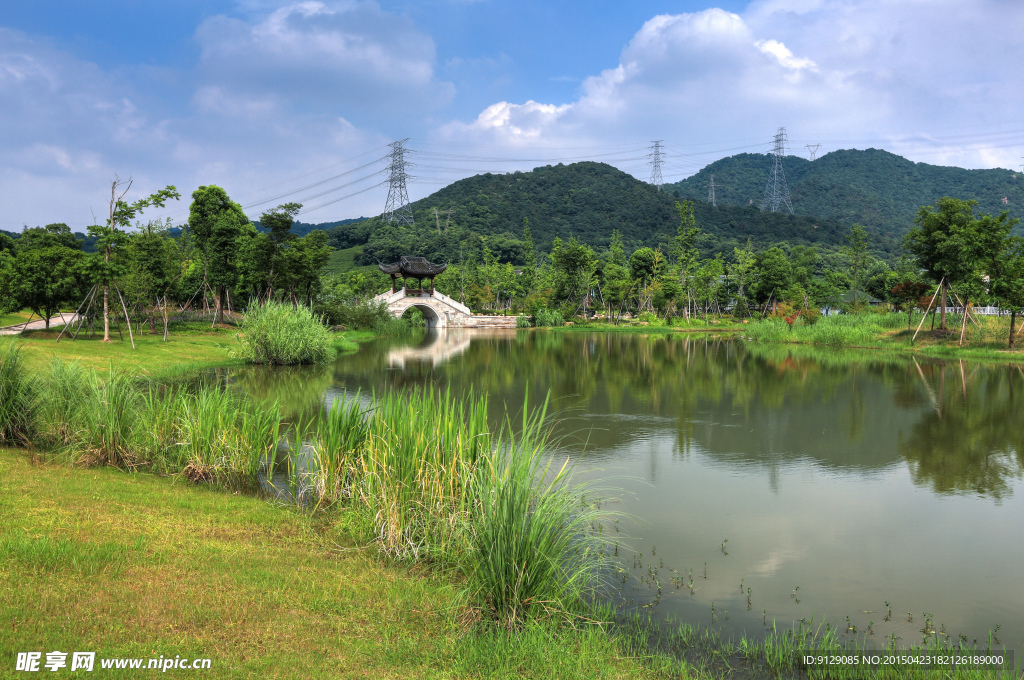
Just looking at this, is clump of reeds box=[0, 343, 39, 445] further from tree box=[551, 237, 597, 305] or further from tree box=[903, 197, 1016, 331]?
tree box=[551, 237, 597, 305]

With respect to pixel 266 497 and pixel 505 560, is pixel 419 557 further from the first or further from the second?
pixel 266 497

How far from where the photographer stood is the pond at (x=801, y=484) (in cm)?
499

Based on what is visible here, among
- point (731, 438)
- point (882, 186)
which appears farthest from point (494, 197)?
point (731, 438)

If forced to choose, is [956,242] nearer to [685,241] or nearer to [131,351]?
[685,241]

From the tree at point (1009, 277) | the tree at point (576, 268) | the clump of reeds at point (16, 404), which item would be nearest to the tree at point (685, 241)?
the tree at point (576, 268)

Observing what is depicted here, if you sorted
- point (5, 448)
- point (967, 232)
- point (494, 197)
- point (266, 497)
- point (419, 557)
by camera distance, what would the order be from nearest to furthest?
1. point (419, 557)
2. point (266, 497)
3. point (5, 448)
4. point (967, 232)
5. point (494, 197)

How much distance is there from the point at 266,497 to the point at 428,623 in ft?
11.4

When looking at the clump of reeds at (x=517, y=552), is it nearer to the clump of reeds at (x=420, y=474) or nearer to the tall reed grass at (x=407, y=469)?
the tall reed grass at (x=407, y=469)

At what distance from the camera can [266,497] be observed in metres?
6.59

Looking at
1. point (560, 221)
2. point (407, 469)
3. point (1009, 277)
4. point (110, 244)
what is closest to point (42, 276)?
point (110, 244)

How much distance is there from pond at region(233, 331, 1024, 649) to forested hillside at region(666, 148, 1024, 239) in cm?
9730

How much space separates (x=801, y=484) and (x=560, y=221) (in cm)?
10365

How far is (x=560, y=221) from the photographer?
109188 mm

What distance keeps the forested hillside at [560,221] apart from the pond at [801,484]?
66811 millimetres
